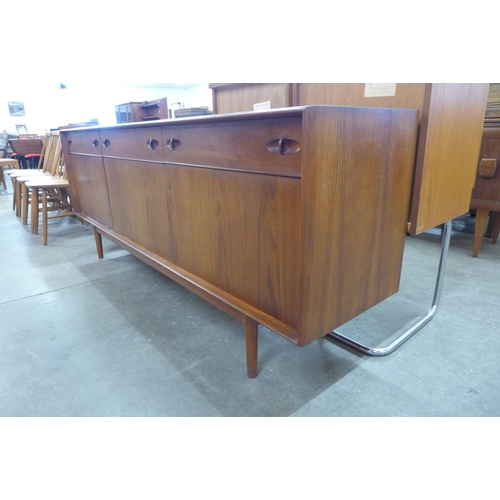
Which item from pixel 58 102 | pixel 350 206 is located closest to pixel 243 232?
pixel 350 206

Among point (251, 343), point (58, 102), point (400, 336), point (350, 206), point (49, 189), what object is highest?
point (58, 102)

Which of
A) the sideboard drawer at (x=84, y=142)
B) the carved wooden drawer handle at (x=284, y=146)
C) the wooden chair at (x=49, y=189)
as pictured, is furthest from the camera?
the wooden chair at (x=49, y=189)

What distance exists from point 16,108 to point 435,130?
448 inches

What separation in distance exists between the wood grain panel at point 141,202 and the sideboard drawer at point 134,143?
0.10 ft

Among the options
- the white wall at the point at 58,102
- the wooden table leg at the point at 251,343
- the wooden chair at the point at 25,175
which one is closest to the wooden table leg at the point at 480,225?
the wooden table leg at the point at 251,343

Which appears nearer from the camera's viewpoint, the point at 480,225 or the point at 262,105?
the point at 262,105

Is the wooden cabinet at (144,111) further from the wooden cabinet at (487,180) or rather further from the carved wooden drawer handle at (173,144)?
the wooden cabinet at (487,180)

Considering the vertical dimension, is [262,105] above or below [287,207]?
above

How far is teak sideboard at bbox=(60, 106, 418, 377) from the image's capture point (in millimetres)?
839

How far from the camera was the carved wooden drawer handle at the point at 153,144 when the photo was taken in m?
1.33

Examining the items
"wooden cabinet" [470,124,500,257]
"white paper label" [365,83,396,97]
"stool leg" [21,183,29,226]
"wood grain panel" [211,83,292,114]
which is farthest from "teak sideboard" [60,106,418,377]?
"stool leg" [21,183,29,226]

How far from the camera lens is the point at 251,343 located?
1.17 metres

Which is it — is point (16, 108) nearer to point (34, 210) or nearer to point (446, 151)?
point (34, 210)

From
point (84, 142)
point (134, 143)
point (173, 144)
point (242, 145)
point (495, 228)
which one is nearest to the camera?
point (242, 145)
